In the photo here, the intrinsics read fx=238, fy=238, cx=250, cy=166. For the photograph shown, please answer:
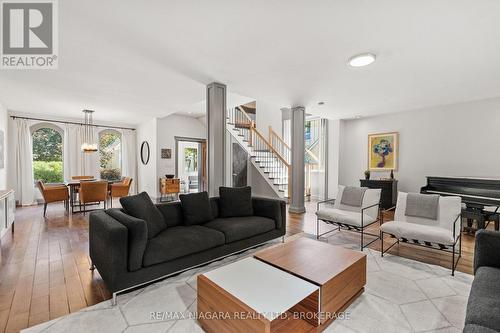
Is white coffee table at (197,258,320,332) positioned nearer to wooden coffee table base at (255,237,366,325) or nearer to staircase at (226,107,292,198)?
wooden coffee table base at (255,237,366,325)

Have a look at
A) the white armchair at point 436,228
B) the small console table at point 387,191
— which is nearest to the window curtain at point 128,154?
the small console table at point 387,191

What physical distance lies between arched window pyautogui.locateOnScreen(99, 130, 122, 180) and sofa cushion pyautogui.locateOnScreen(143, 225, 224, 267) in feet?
21.4

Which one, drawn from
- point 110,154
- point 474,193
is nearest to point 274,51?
point 474,193

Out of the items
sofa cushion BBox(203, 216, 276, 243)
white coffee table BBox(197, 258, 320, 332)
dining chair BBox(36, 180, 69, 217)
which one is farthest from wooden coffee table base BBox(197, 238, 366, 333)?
→ dining chair BBox(36, 180, 69, 217)

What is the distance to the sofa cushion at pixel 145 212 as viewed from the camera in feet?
8.23

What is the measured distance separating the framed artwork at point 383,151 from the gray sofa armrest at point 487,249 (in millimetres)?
4878

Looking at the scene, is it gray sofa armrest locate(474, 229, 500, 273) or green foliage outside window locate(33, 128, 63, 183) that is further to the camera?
green foliage outside window locate(33, 128, 63, 183)

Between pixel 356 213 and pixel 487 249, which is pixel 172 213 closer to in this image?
pixel 356 213

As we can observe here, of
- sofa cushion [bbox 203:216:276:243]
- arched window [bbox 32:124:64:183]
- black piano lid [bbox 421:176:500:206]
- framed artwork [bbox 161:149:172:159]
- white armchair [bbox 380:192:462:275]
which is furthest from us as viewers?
framed artwork [bbox 161:149:172:159]

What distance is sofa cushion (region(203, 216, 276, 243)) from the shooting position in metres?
2.87

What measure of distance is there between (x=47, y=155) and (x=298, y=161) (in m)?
7.20

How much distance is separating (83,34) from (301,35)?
2328 millimetres

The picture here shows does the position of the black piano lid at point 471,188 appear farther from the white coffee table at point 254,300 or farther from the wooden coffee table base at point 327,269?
the white coffee table at point 254,300

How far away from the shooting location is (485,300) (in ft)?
4.42
